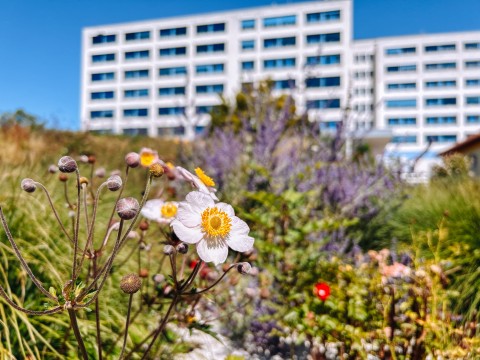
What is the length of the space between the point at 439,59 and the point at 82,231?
51802mm

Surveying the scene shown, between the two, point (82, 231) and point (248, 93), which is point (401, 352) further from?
point (248, 93)

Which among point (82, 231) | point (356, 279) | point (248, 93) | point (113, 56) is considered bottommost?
point (356, 279)

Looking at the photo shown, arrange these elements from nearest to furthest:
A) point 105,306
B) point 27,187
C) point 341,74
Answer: point 27,187 < point 105,306 < point 341,74

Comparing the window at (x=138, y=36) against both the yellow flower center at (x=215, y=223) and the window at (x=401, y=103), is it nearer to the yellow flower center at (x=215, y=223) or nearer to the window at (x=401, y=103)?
the window at (x=401, y=103)

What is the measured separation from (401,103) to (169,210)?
4954cm

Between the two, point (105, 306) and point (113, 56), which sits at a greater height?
point (113, 56)

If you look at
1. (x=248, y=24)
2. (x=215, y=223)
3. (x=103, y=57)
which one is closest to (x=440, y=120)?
(x=248, y=24)

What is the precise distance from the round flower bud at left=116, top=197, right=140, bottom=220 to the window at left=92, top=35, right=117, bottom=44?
4916 cm

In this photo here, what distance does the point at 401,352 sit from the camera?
2.16 metres

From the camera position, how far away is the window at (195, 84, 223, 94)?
41219 millimetres

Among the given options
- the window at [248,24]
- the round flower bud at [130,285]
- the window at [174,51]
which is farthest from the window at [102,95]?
the round flower bud at [130,285]

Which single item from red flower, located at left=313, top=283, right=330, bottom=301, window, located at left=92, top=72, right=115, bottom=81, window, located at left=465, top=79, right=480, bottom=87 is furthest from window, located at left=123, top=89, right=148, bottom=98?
red flower, located at left=313, top=283, right=330, bottom=301

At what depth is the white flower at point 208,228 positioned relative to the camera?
3.46 feet

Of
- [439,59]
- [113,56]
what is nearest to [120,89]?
[113,56]
